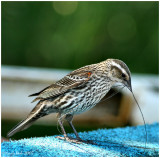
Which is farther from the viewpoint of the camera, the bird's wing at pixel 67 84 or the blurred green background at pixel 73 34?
the blurred green background at pixel 73 34

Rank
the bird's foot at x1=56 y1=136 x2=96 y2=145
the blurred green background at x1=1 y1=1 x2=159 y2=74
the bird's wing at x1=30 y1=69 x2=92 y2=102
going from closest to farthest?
the bird's foot at x1=56 y1=136 x2=96 y2=145 < the bird's wing at x1=30 y1=69 x2=92 y2=102 < the blurred green background at x1=1 y1=1 x2=159 y2=74

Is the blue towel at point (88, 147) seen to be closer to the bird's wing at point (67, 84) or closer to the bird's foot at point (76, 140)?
the bird's foot at point (76, 140)

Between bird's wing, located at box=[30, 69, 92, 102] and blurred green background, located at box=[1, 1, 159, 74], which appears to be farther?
blurred green background, located at box=[1, 1, 159, 74]

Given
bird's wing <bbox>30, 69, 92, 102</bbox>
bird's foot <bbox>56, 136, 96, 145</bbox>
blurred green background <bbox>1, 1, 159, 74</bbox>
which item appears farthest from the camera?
blurred green background <bbox>1, 1, 159, 74</bbox>

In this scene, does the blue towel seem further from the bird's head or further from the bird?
the bird's head

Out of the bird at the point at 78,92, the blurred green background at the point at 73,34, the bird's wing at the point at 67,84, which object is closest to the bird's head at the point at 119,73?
the bird at the point at 78,92

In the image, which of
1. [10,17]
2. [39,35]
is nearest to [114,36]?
[39,35]

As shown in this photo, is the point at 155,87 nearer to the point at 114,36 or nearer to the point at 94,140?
the point at 114,36

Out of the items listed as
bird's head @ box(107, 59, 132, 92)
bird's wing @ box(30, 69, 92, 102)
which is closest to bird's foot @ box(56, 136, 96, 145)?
bird's wing @ box(30, 69, 92, 102)
